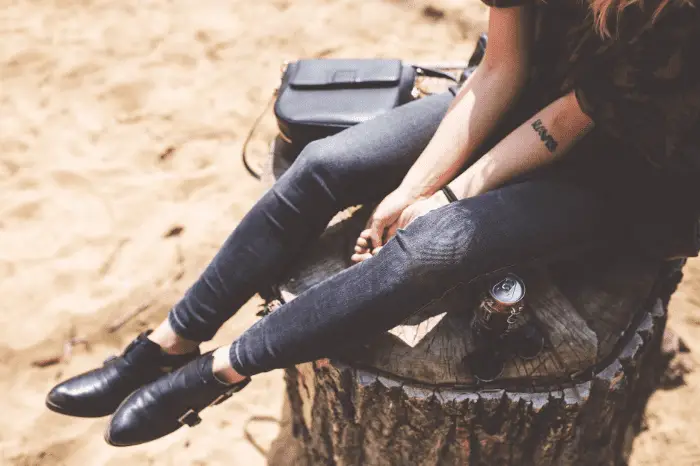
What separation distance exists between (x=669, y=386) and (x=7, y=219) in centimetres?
269

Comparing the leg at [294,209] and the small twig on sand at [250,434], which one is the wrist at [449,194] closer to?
the leg at [294,209]

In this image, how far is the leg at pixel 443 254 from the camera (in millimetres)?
1306

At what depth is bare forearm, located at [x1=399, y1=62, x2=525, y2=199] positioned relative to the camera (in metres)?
1.50

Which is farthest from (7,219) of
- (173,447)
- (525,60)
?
(525,60)

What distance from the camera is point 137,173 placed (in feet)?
9.07

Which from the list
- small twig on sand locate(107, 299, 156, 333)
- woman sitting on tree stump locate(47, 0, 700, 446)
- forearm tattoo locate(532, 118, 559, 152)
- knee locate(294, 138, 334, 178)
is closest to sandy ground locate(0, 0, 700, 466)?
small twig on sand locate(107, 299, 156, 333)

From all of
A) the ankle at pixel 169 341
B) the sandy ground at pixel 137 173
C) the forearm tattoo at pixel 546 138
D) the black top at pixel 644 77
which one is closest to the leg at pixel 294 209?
the ankle at pixel 169 341

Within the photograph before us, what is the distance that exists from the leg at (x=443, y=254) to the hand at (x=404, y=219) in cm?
9

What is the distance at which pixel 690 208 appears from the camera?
1.34 metres

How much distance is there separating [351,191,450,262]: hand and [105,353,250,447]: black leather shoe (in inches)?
18.1

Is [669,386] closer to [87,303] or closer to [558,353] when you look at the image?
[558,353]

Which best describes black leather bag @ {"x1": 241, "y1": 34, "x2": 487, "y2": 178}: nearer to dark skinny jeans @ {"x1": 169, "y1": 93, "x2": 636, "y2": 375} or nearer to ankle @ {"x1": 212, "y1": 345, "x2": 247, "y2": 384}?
dark skinny jeans @ {"x1": 169, "y1": 93, "x2": 636, "y2": 375}

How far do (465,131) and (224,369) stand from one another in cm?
86

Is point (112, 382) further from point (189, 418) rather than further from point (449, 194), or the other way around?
point (449, 194)
